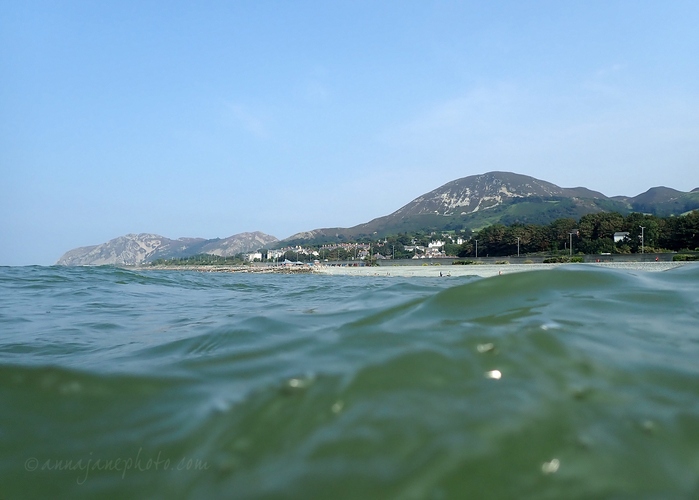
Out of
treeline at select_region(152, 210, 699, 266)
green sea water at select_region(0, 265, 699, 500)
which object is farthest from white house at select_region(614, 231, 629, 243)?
green sea water at select_region(0, 265, 699, 500)

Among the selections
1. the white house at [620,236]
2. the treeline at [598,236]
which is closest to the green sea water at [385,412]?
the treeline at [598,236]

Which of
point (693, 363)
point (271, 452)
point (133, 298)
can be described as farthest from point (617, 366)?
point (133, 298)

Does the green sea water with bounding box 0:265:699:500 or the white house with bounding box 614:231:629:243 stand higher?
the white house with bounding box 614:231:629:243

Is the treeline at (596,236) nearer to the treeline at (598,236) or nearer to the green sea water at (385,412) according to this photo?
the treeline at (598,236)

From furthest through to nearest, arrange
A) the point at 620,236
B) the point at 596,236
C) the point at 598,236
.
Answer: the point at 596,236
the point at 598,236
the point at 620,236

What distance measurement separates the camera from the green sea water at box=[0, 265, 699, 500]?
163cm

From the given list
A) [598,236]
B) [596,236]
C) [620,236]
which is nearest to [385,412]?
[620,236]

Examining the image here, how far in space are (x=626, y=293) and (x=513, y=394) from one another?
283 centimetres

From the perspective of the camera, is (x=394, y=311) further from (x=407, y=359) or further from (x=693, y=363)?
(x=693, y=363)

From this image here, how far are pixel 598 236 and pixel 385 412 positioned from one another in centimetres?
9012

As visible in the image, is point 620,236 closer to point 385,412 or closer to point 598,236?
point 598,236

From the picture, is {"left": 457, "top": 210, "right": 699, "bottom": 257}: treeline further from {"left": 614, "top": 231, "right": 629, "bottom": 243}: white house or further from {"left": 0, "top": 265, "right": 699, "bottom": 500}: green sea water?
{"left": 0, "top": 265, "right": 699, "bottom": 500}: green sea water

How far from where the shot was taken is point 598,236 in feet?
262

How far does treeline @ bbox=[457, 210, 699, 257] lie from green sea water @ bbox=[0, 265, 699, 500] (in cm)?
7068
